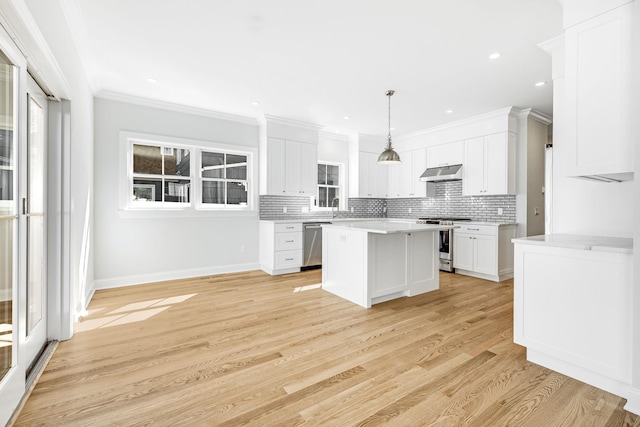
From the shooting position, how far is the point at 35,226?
2162 mm

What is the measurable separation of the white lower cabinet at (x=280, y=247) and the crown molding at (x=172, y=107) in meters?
1.84

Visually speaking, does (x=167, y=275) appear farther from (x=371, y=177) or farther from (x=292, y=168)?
(x=371, y=177)

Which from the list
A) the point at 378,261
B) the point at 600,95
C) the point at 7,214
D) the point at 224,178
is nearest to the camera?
the point at 7,214

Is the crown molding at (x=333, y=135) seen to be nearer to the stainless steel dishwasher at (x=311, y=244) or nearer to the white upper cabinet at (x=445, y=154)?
the white upper cabinet at (x=445, y=154)

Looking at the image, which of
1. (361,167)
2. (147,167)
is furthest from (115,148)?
(361,167)

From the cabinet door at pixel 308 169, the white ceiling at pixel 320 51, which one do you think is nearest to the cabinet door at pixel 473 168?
the white ceiling at pixel 320 51

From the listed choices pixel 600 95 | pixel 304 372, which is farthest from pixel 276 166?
pixel 600 95

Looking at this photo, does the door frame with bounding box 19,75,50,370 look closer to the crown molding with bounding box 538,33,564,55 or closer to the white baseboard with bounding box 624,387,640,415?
the white baseboard with bounding box 624,387,640,415

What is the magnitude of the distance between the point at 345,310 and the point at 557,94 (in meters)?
2.81

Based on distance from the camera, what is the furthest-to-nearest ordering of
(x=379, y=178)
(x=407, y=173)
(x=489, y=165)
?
(x=379, y=178) → (x=407, y=173) → (x=489, y=165)

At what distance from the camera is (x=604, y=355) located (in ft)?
5.94

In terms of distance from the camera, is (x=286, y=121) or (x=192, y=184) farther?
(x=286, y=121)

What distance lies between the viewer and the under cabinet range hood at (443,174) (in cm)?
523

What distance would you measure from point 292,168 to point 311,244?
1444 mm
